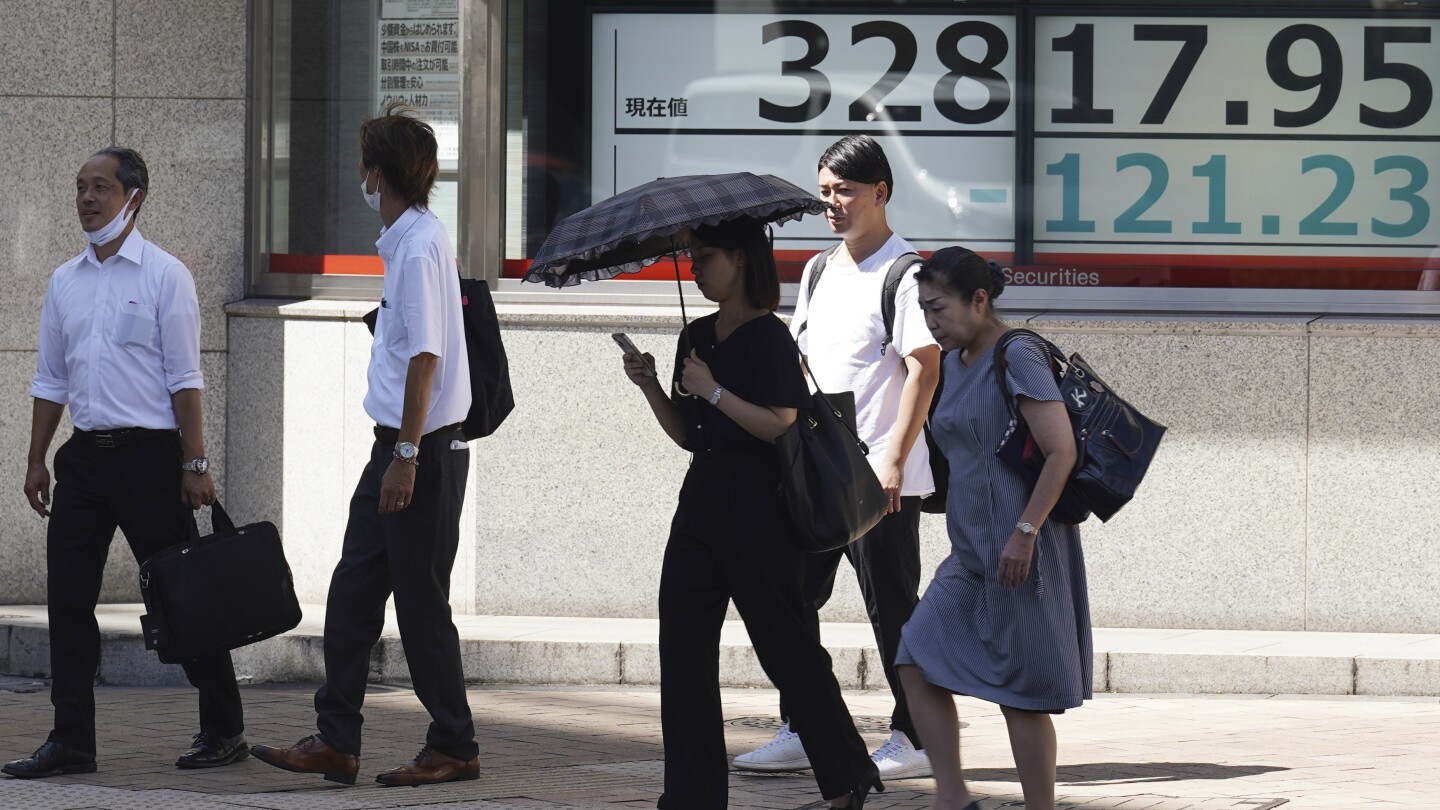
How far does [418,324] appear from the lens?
18.9 feet

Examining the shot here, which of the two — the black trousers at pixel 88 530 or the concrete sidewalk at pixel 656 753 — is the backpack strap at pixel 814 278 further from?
the black trousers at pixel 88 530

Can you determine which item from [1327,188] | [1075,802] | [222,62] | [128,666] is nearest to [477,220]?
[222,62]

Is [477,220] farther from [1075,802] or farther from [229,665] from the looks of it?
[1075,802]

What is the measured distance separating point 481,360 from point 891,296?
1.26m

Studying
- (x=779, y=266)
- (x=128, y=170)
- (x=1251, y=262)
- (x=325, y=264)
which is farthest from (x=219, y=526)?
(x=1251, y=262)

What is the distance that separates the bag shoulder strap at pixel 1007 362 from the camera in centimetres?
488

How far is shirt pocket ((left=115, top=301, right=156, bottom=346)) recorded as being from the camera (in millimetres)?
6121

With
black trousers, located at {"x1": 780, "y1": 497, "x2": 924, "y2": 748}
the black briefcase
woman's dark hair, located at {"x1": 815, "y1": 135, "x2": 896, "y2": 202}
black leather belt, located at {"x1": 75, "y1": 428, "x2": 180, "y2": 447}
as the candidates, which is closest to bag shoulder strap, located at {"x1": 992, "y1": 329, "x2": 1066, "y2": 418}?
black trousers, located at {"x1": 780, "y1": 497, "x2": 924, "y2": 748}

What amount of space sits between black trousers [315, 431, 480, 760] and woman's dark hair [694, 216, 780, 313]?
1283 millimetres

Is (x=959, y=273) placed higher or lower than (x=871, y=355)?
higher

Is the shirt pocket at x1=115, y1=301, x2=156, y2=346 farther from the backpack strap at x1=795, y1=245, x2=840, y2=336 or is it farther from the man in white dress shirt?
the backpack strap at x1=795, y1=245, x2=840, y2=336

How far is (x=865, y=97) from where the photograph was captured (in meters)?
9.48

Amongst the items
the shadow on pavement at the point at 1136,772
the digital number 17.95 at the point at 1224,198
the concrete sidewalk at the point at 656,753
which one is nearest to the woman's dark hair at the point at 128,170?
the concrete sidewalk at the point at 656,753

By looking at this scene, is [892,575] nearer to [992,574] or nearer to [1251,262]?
[992,574]
